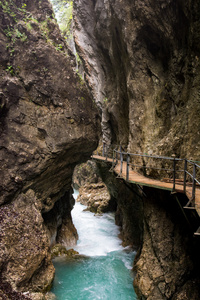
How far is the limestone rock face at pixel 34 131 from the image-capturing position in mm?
6680

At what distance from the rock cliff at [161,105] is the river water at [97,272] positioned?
3.12ft

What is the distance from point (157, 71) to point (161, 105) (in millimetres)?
1672

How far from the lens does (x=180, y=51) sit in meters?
7.31

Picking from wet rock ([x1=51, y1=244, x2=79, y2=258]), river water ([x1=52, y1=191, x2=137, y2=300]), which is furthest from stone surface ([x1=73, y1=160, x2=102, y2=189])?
wet rock ([x1=51, y1=244, x2=79, y2=258])

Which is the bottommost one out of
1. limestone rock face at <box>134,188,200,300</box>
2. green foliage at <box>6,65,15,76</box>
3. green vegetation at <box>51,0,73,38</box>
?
limestone rock face at <box>134,188,200,300</box>

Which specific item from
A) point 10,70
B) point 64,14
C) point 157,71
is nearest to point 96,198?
point 157,71

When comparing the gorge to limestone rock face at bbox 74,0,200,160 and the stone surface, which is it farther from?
the stone surface

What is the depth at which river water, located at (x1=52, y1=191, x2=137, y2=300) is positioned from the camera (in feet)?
25.5

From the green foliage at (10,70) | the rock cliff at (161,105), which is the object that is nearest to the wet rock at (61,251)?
the rock cliff at (161,105)

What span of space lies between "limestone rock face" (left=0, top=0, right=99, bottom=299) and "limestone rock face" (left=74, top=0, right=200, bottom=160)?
2520mm

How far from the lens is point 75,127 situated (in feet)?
29.0

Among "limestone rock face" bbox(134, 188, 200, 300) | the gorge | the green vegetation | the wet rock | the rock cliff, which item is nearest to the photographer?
"limestone rock face" bbox(134, 188, 200, 300)

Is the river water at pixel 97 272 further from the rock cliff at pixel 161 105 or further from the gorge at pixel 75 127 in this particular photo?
the rock cliff at pixel 161 105

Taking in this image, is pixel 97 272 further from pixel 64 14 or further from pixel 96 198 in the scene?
pixel 64 14
